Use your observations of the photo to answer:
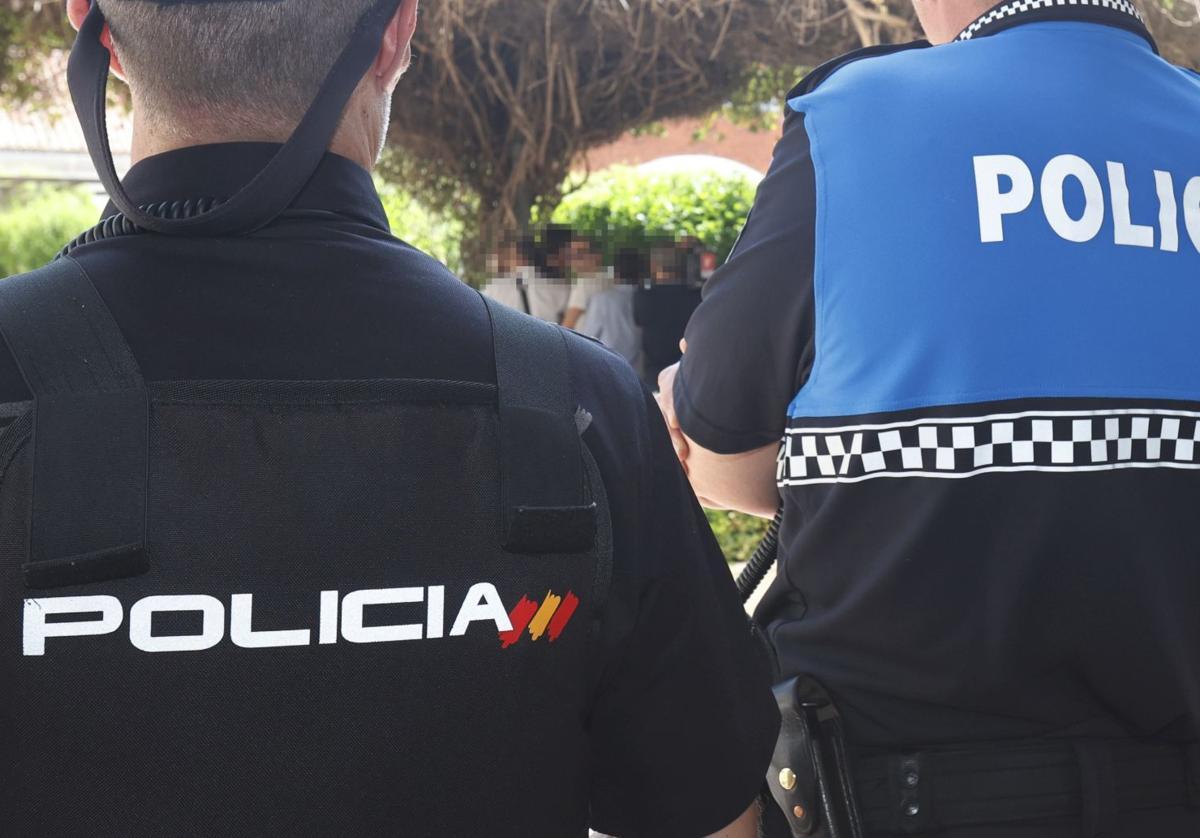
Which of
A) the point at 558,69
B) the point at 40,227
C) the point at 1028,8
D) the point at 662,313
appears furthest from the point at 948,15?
the point at 40,227

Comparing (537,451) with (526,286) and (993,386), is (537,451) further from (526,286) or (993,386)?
(526,286)

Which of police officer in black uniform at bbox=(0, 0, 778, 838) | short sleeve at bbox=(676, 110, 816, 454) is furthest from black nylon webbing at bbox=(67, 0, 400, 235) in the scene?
short sleeve at bbox=(676, 110, 816, 454)

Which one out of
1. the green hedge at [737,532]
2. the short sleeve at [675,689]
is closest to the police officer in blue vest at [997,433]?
the short sleeve at [675,689]

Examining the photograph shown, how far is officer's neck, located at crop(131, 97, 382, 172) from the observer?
1133mm

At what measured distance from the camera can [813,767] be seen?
1.53m

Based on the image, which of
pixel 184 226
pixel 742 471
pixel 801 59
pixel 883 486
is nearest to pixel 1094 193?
pixel 883 486

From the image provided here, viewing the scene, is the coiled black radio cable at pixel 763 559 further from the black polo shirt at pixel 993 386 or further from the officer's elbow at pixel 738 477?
the black polo shirt at pixel 993 386

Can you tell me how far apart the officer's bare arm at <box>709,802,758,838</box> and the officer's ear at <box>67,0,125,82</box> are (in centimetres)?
110

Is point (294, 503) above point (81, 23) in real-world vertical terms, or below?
below

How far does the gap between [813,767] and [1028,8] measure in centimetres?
103

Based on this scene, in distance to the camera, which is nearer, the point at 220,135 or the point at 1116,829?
the point at 220,135

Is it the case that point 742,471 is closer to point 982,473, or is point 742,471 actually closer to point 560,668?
point 982,473

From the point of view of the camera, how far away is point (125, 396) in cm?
100

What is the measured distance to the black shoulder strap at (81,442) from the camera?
0.98 metres
